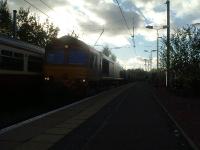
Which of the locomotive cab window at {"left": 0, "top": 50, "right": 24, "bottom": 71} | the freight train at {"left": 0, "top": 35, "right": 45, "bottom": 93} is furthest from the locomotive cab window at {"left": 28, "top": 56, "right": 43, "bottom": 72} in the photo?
the locomotive cab window at {"left": 0, "top": 50, "right": 24, "bottom": 71}

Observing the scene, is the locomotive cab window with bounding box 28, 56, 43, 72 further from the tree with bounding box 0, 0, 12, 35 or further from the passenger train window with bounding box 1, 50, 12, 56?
the tree with bounding box 0, 0, 12, 35

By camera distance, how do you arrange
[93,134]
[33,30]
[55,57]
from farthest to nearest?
[33,30], [55,57], [93,134]

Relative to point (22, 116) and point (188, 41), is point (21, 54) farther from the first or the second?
point (188, 41)

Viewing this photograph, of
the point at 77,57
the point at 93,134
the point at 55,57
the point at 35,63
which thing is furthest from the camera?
the point at 77,57

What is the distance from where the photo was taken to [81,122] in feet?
53.7

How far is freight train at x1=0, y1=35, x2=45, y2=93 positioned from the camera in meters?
21.1

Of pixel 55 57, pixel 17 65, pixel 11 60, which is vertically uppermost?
pixel 55 57

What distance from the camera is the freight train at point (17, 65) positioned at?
830 inches

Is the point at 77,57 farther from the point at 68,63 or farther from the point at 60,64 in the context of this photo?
the point at 60,64

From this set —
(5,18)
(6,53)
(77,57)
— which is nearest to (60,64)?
(77,57)

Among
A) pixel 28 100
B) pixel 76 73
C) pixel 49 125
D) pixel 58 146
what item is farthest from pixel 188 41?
pixel 58 146

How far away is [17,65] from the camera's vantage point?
2311 centimetres

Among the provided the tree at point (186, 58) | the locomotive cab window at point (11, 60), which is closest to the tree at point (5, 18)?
the tree at point (186, 58)

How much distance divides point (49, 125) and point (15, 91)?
27.1 ft
